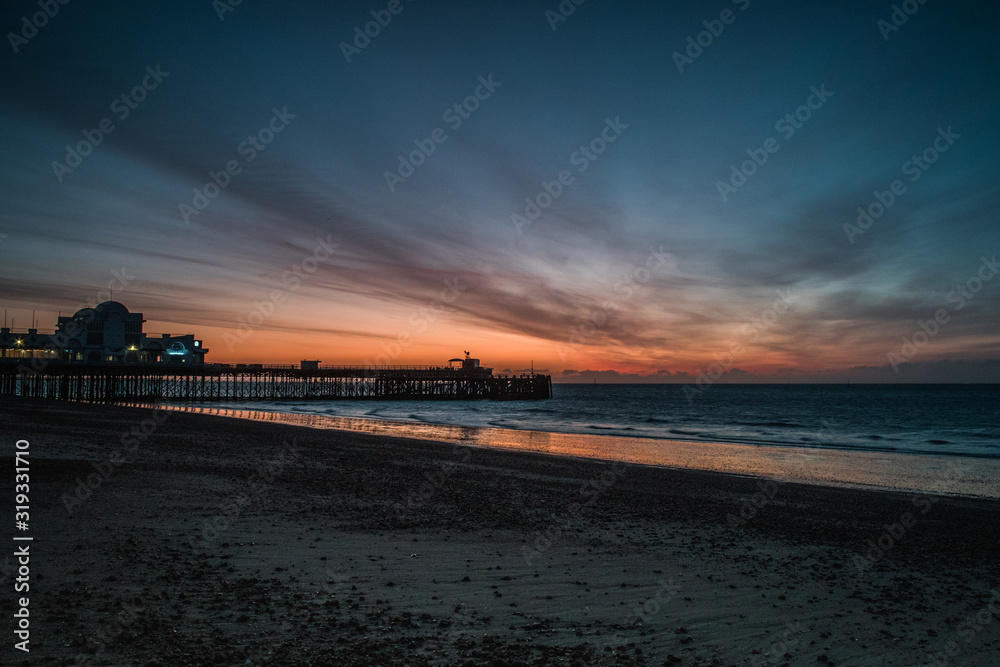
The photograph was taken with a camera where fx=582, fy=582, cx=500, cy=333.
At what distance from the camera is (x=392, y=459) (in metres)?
17.8

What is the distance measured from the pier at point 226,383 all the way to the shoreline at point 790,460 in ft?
160

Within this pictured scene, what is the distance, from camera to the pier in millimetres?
63003

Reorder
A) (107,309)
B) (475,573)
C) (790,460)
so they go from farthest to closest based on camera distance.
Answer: (107,309), (790,460), (475,573)

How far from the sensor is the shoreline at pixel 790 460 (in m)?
18.2

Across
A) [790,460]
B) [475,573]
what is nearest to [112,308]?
[790,460]

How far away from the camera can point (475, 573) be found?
6969 mm

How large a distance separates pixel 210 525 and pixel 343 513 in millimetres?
2101

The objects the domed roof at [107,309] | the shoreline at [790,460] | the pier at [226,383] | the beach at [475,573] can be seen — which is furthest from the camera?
the domed roof at [107,309]

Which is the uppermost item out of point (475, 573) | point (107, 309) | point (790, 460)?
point (107, 309)

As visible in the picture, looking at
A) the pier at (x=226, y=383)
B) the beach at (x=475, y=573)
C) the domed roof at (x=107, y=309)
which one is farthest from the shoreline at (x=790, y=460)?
the domed roof at (x=107, y=309)

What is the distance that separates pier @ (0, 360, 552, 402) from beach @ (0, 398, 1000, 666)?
190ft

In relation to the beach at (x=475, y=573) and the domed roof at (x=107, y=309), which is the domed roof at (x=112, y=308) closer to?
the domed roof at (x=107, y=309)

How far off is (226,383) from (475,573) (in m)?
96.5

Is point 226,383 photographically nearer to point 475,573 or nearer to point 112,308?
point 112,308
